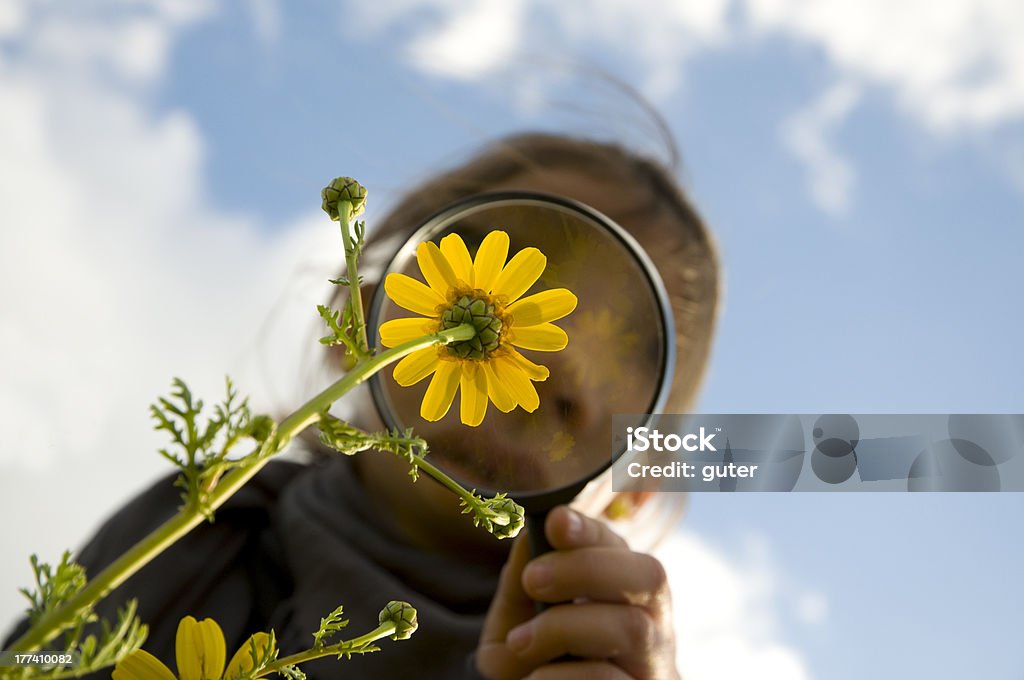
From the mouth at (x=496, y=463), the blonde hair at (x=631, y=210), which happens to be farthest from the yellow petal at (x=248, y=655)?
the blonde hair at (x=631, y=210)

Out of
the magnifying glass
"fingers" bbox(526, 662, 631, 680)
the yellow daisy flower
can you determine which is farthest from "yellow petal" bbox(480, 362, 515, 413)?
"fingers" bbox(526, 662, 631, 680)

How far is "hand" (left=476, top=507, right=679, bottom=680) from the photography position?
0.77m

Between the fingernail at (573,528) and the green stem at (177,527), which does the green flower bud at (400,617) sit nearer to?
the green stem at (177,527)

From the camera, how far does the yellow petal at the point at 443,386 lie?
0.38 meters

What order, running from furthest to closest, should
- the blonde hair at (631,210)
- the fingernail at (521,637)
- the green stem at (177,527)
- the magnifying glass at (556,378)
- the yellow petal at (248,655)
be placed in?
1. the blonde hair at (631,210)
2. the fingernail at (521,637)
3. the magnifying glass at (556,378)
4. the yellow petal at (248,655)
5. the green stem at (177,527)

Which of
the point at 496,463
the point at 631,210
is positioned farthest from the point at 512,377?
the point at 631,210

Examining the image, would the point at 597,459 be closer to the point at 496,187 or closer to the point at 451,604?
the point at 451,604

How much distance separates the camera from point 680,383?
7.07 feet

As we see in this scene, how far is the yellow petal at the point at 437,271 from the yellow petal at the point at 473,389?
0.12 feet

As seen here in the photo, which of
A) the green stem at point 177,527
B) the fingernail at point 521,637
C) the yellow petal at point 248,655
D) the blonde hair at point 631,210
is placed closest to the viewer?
the green stem at point 177,527

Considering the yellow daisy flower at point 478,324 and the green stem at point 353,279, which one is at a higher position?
the yellow daisy flower at point 478,324

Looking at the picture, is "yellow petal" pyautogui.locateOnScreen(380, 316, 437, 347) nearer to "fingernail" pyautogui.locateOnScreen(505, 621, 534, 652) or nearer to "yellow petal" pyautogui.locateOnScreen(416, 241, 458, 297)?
"yellow petal" pyautogui.locateOnScreen(416, 241, 458, 297)

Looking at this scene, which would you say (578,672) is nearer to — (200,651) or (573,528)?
(573,528)

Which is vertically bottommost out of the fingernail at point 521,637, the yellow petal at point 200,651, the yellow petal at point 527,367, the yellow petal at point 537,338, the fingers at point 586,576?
the yellow petal at point 200,651
